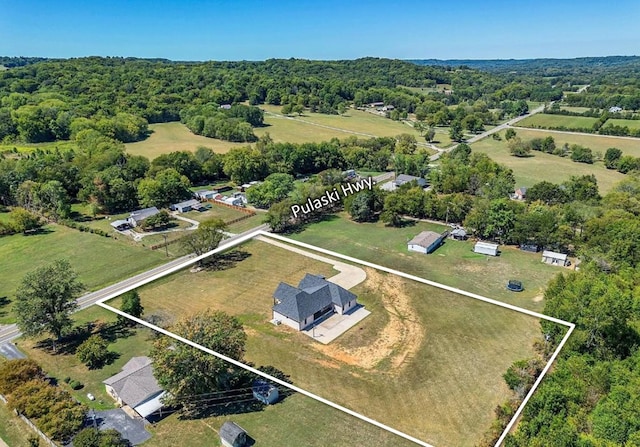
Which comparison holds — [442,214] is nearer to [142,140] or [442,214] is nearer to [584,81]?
[142,140]

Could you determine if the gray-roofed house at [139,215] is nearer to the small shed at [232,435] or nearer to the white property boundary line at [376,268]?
the small shed at [232,435]

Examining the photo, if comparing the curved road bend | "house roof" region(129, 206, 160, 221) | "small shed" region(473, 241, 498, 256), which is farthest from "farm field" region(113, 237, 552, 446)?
"house roof" region(129, 206, 160, 221)

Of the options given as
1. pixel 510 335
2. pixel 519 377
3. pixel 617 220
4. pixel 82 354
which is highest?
pixel 510 335

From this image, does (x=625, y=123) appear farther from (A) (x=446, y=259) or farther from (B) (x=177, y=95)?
(B) (x=177, y=95)

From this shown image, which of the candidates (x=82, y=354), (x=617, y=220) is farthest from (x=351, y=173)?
(x=82, y=354)

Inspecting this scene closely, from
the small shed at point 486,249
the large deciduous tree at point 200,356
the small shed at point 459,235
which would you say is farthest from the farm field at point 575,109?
the large deciduous tree at point 200,356

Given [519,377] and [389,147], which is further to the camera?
[389,147]

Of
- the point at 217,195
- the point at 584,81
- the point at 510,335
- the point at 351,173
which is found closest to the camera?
the point at 510,335
